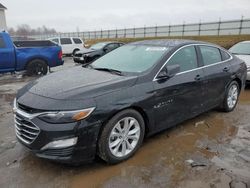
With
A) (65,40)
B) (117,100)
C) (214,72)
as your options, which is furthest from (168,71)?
(65,40)

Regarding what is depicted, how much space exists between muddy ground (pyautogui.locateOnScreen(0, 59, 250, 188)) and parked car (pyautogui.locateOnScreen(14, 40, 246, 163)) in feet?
0.84

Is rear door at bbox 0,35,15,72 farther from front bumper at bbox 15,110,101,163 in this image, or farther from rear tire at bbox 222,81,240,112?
rear tire at bbox 222,81,240,112

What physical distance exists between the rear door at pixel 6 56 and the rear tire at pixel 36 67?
2.42 feet

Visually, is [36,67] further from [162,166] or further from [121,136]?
[162,166]

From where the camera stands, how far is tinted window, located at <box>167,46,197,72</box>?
4080 mm

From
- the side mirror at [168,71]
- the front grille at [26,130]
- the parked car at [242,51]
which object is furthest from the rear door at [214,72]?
the parked car at [242,51]

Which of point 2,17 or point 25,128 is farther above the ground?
point 2,17

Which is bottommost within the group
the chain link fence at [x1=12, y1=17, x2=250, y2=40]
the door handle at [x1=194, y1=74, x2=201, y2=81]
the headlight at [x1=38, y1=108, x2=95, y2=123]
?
the headlight at [x1=38, y1=108, x2=95, y2=123]

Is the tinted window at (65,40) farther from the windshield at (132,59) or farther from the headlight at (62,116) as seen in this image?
the headlight at (62,116)

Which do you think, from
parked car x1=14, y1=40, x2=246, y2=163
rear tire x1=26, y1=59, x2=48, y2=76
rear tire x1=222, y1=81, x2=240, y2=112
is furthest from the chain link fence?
parked car x1=14, y1=40, x2=246, y2=163

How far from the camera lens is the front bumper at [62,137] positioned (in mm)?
2838

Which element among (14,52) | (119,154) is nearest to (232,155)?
(119,154)

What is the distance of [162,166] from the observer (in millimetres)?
3332

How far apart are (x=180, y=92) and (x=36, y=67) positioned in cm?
764
